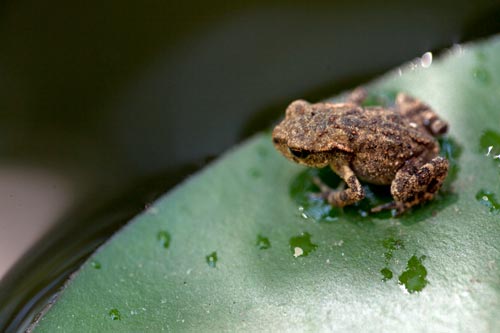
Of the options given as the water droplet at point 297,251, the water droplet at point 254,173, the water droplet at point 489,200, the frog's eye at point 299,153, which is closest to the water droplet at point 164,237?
the water droplet at point 254,173

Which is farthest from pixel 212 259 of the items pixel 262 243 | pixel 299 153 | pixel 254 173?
pixel 299 153

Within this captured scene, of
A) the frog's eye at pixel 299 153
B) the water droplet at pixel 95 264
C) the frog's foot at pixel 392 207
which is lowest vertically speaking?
the water droplet at pixel 95 264

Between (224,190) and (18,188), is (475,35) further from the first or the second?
(18,188)

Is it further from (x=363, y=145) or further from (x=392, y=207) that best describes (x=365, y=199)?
(x=363, y=145)

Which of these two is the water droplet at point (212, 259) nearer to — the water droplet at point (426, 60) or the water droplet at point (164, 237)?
the water droplet at point (164, 237)

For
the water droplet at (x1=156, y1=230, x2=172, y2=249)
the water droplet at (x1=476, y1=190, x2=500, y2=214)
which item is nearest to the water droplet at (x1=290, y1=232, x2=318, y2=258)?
the water droplet at (x1=156, y1=230, x2=172, y2=249)

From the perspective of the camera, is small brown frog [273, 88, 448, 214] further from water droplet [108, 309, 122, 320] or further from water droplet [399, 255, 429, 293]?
water droplet [108, 309, 122, 320]

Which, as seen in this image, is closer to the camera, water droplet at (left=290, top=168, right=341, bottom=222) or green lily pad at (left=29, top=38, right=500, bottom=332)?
green lily pad at (left=29, top=38, right=500, bottom=332)

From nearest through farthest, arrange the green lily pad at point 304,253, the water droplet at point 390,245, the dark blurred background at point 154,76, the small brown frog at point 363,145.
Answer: the green lily pad at point 304,253, the water droplet at point 390,245, the small brown frog at point 363,145, the dark blurred background at point 154,76
